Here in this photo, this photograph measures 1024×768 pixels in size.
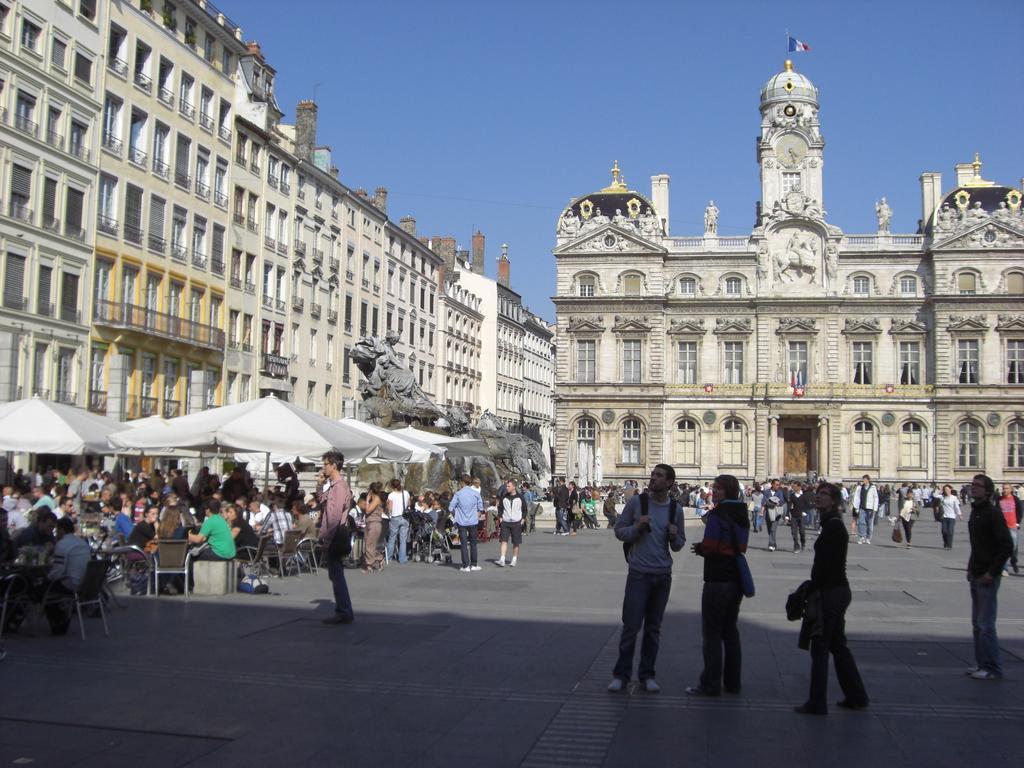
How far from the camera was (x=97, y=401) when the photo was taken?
120 feet

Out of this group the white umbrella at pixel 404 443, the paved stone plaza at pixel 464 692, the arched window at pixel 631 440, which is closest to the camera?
the paved stone plaza at pixel 464 692

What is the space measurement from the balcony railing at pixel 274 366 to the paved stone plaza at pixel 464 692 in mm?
33707

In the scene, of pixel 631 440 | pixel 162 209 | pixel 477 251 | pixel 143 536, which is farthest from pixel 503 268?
pixel 143 536

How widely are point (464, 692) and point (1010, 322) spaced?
6234cm

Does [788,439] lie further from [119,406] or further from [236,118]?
[119,406]

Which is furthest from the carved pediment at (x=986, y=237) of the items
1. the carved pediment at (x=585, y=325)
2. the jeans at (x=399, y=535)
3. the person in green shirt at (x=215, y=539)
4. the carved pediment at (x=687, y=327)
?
the person in green shirt at (x=215, y=539)

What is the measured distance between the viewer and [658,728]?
796 cm

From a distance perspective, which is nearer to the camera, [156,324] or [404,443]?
[404,443]

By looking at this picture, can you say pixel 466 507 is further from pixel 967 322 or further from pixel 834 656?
pixel 967 322

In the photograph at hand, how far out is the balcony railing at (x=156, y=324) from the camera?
36625 mm

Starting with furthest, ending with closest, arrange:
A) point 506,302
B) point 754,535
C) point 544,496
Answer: point 506,302, point 544,496, point 754,535

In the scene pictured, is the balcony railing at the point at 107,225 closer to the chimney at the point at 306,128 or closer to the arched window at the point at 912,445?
the chimney at the point at 306,128

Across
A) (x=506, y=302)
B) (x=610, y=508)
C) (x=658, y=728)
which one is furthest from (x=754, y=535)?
(x=506, y=302)

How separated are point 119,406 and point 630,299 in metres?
36.7
